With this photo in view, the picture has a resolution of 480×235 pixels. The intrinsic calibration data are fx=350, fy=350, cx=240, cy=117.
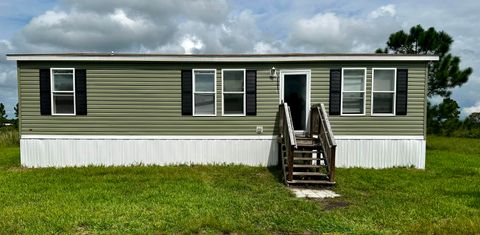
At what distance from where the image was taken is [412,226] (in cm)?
473

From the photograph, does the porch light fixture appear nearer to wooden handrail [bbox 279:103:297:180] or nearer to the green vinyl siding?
the green vinyl siding

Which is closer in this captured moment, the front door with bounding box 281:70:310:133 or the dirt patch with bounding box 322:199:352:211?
the dirt patch with bounding box 322:199:352:211

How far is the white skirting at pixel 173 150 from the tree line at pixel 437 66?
28.3 ft

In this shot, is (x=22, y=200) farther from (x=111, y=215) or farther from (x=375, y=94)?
(x=375, y=94)

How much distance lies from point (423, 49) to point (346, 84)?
294 inches

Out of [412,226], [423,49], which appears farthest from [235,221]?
[423,49]

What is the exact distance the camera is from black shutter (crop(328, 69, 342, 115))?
960 centimetres

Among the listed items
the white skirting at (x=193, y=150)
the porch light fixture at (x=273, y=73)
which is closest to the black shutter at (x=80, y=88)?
the white skirting at (x=193, y=150)

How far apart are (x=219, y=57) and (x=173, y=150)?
2.89m

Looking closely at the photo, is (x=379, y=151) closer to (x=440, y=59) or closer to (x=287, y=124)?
(x=287, y=124)

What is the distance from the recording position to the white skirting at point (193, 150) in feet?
31.7

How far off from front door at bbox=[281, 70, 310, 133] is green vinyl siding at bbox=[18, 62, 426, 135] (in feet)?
0.62

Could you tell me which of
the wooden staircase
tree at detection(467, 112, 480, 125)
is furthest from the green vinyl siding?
tree at detection(467, 112, 480, 125)

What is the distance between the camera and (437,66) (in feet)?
48.3
